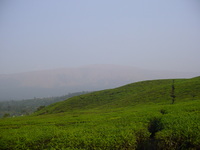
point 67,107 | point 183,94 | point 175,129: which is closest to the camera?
point 175,129

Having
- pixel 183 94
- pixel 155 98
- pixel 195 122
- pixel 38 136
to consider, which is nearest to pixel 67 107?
pixel 155 98

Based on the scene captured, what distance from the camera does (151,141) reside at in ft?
54.8

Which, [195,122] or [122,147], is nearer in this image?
[122,147]

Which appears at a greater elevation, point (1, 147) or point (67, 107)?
point (1, 147)

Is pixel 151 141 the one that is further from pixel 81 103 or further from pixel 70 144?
pixel 81 103

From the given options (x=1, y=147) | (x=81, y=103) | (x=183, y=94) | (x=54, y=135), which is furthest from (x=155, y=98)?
(x=1, y=147)

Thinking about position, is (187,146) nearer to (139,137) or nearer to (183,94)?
(139,137)

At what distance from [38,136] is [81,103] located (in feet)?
178

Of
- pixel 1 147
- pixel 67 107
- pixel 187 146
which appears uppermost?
pixel 187 146

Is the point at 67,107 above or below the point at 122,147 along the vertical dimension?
below

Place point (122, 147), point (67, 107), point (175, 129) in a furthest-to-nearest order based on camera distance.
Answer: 1. point (67, 107)
2. point (175, 129)
3. point (122, 147)

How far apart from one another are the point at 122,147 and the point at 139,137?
3031mm

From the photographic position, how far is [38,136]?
17.5m

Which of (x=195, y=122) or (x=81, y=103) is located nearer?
(x=195, y=122)
